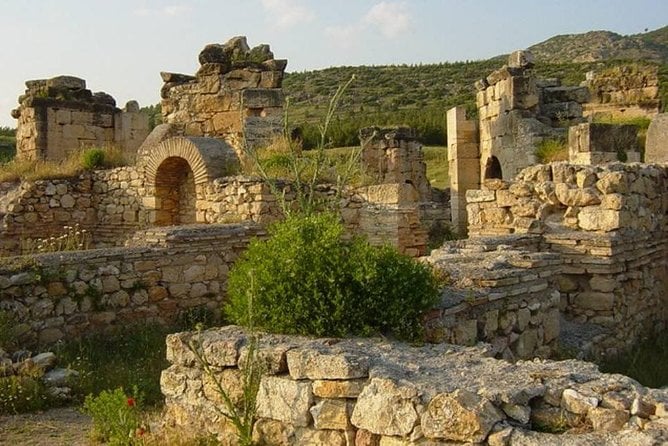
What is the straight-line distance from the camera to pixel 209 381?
468cm

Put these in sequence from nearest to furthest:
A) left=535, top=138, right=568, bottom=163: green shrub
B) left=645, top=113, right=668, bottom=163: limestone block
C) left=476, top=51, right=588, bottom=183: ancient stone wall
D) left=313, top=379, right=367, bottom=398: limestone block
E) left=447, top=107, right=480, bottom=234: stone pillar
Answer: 1. left=313, top=379, right=367, bottom=398: limestone block
2. left=645, top=113, right=668, bottom=163: limestone block
3. left=535, top=138, right=568, bottom=163: green shrub
4. left=476, top=51, right=588, bottom=183: ancient stone wall
5. left=447, top=107, right=480, bottom=234: stone pillar

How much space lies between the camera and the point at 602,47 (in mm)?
65812

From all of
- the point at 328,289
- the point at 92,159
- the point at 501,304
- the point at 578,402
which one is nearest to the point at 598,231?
the point at 501,304

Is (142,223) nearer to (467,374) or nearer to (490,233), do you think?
(490,233)

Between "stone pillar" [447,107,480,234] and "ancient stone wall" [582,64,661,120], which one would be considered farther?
"ancient stone wall" [582,64,661,120]

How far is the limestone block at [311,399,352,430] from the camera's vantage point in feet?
13.2

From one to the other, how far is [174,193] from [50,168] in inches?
106

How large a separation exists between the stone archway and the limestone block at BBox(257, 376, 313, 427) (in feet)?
27.8

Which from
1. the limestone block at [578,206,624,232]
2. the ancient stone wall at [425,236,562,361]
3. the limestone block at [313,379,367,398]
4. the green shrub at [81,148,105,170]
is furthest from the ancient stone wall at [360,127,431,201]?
the limestone block at [313,379,367,398]

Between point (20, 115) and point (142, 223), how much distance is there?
18.3 feet

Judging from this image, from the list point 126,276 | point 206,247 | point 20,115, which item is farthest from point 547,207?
point 20,115

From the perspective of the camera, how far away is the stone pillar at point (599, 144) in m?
11.7

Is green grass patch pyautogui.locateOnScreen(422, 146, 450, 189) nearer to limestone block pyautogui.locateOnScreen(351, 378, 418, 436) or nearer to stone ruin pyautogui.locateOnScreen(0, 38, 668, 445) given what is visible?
stone ruin pyautogui.locateOnScreen(0, 38, 668, 445)

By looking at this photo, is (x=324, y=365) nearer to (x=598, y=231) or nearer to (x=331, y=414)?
(x=331, y=414)
